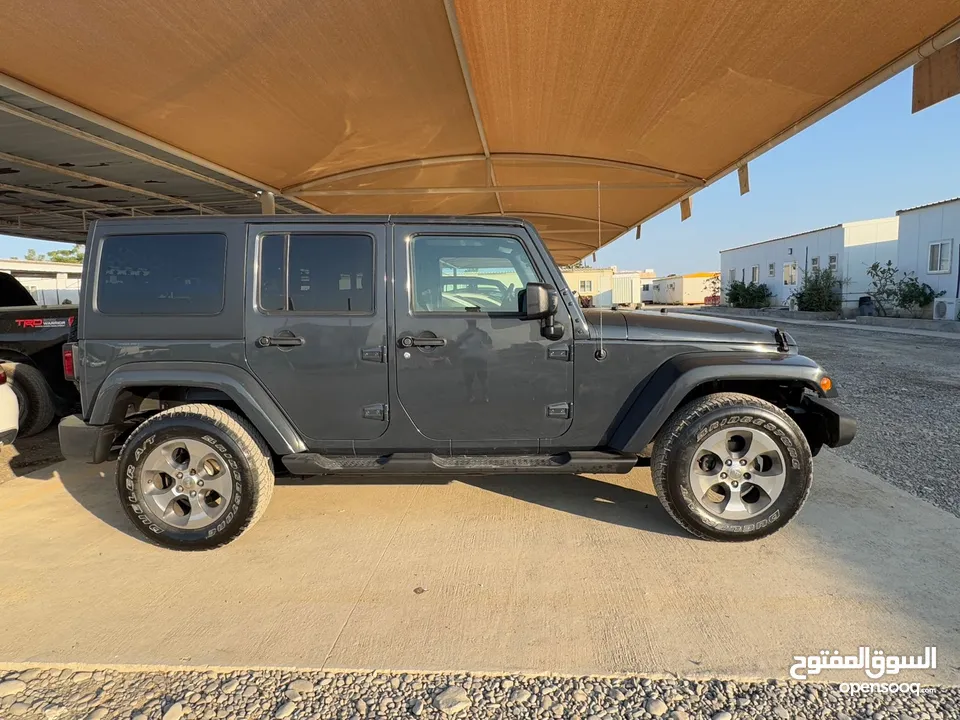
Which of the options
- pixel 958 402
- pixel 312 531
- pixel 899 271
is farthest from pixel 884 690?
pixel 899 271

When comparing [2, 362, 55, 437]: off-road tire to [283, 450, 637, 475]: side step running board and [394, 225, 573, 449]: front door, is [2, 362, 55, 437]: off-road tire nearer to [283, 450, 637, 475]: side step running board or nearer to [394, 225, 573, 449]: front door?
[283, 450, 637, 475]: side step running board

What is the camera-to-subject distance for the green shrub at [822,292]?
23938 millimetres

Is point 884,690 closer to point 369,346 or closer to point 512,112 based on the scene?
point 369,346

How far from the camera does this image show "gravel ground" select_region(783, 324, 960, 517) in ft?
13.4

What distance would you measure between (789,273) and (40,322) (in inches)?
1279

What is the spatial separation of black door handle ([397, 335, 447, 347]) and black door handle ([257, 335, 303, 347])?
63cm

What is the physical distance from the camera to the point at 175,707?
6.58 ft

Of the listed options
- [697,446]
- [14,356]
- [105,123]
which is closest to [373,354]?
[697,446]

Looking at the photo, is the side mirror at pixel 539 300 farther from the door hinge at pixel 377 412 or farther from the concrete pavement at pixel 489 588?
the concrete pavement at pixel 489 588

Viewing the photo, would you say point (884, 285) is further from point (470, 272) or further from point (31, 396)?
point (31, 396)

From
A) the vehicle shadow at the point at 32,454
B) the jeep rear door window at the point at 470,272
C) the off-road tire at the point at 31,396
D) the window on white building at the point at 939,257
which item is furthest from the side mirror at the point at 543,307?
the window on white building at the point at 939,257

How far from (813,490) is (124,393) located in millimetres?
4751

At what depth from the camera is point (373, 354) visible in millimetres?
3184

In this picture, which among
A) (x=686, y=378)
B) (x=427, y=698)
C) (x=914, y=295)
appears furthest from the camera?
(x=914, y=295)
